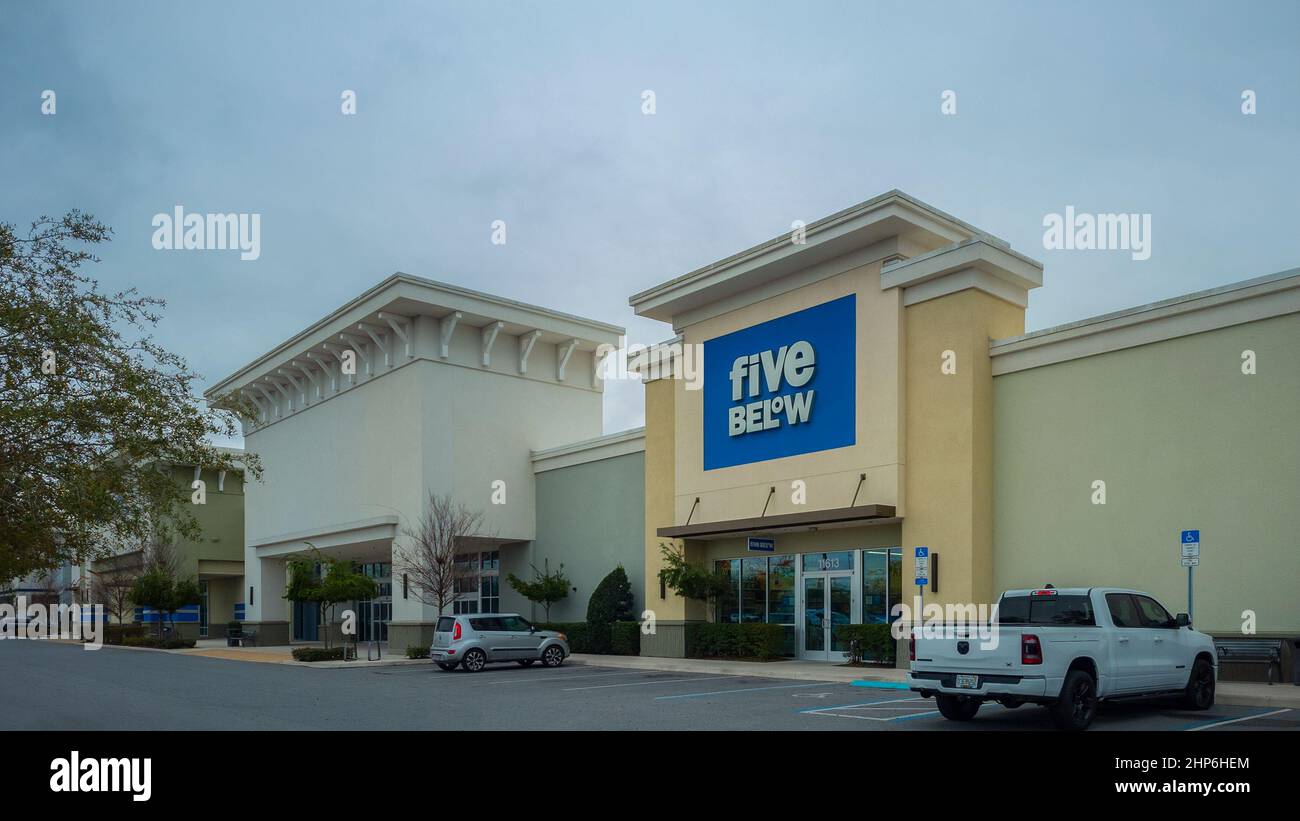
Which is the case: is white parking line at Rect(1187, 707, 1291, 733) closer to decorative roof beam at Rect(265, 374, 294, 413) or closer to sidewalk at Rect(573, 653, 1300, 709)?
sidewalk at Rect(573, 653, 1300, 709)

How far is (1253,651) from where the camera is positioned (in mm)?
18172

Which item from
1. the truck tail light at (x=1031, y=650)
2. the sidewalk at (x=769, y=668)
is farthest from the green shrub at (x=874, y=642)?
the truck tail light at (x=1031, y=650)

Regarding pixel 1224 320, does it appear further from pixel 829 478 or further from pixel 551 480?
pixel 551 480

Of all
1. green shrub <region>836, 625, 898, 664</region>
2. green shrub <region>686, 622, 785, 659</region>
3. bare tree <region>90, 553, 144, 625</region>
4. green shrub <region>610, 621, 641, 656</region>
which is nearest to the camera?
green shrub <region>836, 625, 898, 664</region>

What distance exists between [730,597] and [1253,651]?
45.2ft

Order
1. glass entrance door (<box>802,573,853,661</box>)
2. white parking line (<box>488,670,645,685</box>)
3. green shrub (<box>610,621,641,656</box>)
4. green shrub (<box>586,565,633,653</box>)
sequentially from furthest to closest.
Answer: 1. green shrub (<box>586,565,633,653</box>)
2. green shrub (<box>610,621,641,656</box>)
3. glass entrance door (<box>802,573,853,661</box>)
4. white parking line (<box>488,670,645,685</box>)

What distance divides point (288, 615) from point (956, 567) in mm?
36986

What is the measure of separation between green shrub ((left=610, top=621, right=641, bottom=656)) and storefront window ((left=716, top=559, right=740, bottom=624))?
284 centimetres

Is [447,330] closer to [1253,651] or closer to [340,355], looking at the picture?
[340,355]

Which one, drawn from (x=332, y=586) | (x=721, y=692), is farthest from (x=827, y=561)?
(x=332, y=586)

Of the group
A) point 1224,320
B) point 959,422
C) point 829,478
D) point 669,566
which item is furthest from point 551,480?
point 1224,320

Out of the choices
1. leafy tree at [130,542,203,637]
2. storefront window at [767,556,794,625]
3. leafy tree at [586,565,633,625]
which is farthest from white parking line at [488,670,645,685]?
leafy tree at [130,542,203,637]

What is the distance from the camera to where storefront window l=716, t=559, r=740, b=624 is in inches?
1152

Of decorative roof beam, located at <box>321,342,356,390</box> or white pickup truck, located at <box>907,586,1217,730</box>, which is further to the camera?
decorative roof beam, located at <box>321,342,356,390</box>
